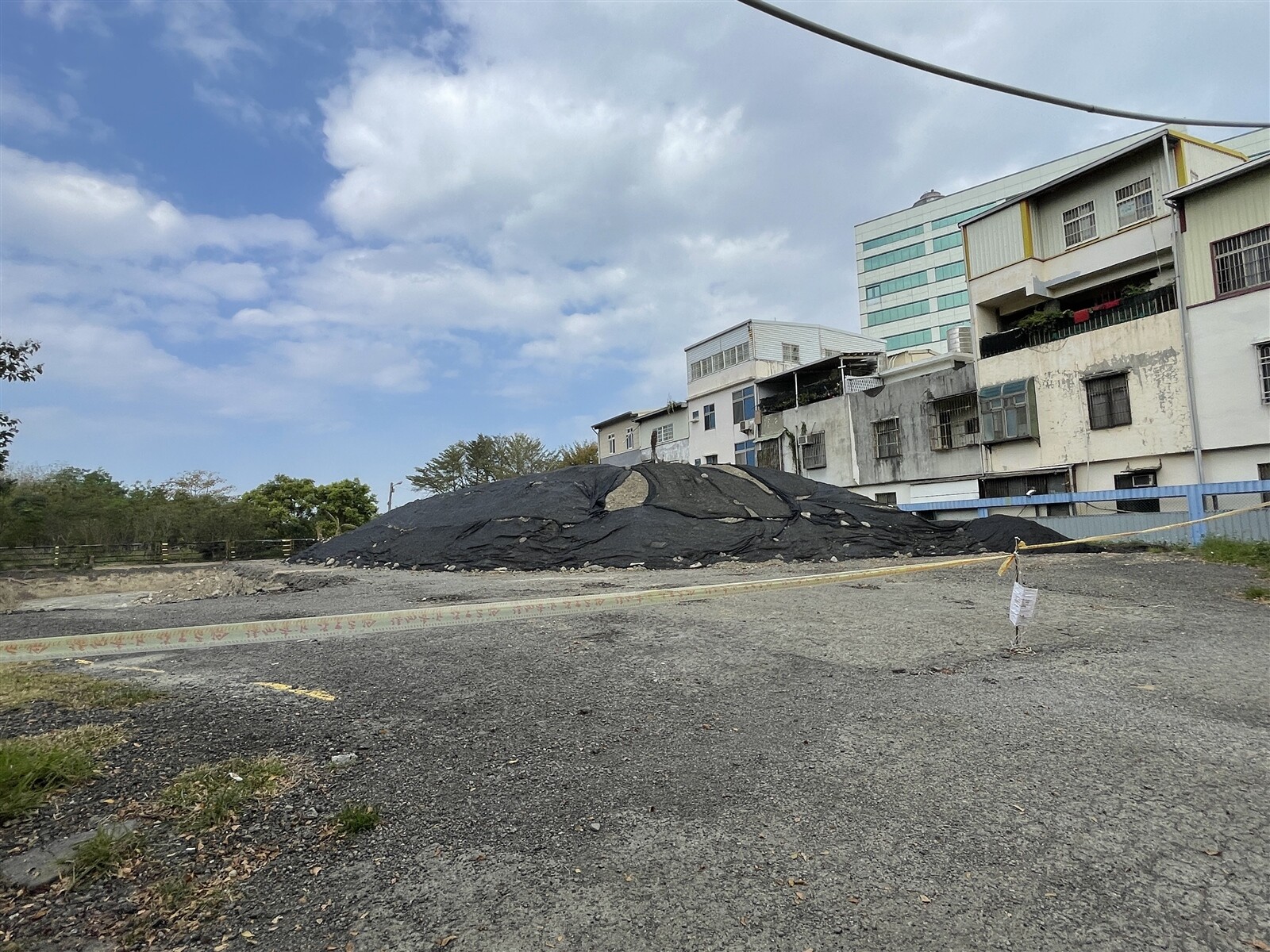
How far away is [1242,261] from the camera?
16.4 m

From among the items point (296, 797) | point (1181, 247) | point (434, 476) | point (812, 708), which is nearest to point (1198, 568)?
point (1181, 247)

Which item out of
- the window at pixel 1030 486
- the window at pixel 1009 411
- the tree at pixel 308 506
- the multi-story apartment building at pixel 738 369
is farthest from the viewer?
the tree at pixel 308 506

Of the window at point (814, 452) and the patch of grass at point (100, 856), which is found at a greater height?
the window at point (814, 452)

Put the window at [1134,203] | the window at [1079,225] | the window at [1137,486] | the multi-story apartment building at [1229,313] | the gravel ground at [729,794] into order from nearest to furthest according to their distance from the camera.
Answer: the gravel ground at [729,794], the multi-story apartment building at [1229,313], the window at [1137,486], the window at [1134,203], the window at [1079,225]

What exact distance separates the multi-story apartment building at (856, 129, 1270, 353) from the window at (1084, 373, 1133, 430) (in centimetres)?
3515

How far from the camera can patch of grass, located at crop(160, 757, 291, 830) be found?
2863 mm

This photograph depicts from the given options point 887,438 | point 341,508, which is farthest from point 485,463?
point 887,438

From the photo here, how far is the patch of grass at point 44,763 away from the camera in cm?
289

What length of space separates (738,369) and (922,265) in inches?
→ 1261

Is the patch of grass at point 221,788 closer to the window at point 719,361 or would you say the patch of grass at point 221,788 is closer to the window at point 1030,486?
the window at point 1030,486

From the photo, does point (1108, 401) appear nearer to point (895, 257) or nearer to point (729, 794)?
point (729, 794)

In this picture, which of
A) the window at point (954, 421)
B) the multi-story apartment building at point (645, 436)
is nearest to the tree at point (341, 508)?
the multi-story apartment building at point (645, 436)

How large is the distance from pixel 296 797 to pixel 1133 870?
3.46 metres

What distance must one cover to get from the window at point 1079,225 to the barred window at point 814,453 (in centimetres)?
1161
